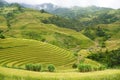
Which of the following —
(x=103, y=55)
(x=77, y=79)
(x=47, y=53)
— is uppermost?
(x=77, y=79)

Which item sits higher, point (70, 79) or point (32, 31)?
point (70, 79)

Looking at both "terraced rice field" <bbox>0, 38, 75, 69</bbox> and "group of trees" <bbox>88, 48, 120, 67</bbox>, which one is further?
"group of trees" <bbox>88, 48, 120, 67</bbox>

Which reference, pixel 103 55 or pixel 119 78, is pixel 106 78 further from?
pixel 103 55

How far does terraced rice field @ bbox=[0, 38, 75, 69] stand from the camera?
3226 inches

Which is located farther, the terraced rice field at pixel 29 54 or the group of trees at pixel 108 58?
the group of trees at pixel 108 58

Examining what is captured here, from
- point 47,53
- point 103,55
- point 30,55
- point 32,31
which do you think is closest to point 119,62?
point 103,55

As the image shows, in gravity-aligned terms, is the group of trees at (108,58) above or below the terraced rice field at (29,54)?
below

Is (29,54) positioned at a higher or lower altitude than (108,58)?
higher

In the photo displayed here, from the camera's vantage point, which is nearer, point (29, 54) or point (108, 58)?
point (29, 54)

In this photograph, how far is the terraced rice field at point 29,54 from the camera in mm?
81938

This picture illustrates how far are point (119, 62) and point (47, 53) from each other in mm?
38492

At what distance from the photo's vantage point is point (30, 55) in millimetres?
89312

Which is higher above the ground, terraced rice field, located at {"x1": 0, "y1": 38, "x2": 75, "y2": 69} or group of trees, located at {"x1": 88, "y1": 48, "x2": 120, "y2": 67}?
terraced rice field, located at {"x1": 0, "y1": 38, "x2": 75, "y2": 69}

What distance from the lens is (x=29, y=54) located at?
89750 millimetres
